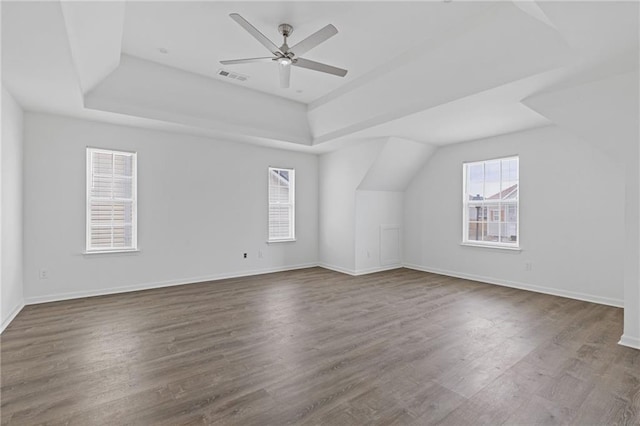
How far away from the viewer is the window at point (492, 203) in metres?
5.18

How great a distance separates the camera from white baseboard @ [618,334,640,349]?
2808 mm

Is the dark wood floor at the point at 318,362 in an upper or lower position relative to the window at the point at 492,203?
lower

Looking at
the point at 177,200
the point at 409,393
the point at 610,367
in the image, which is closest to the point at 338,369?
the point at 409,393

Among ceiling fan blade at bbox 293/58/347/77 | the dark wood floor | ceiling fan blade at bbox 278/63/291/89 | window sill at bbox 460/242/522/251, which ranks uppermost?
ceiling fan blade at bbox 293/58/347/77

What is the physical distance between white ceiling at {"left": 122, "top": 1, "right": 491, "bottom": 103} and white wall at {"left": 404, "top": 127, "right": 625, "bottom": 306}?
8.78 feet

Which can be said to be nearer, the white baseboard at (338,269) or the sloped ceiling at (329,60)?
the sloped ceiling at (329,60)

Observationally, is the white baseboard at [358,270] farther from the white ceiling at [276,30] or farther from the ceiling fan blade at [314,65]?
the ceiling fan blade at [314,65]

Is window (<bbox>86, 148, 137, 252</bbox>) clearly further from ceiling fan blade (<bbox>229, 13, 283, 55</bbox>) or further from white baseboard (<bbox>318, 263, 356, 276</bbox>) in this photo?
white baseboard (<bbox>318, 263, 356, 276</bbox>)

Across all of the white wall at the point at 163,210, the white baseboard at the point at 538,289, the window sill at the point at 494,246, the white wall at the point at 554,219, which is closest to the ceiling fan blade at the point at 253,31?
the white wall at the point at 163,210

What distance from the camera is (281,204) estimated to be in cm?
652

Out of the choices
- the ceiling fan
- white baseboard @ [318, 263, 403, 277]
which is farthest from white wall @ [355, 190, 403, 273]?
the ceiling fan

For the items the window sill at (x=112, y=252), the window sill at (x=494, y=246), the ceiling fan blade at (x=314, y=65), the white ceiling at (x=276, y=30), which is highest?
the white ceiling at (x=276, y=30)

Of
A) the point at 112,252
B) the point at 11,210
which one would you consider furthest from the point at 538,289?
the point at 11,210

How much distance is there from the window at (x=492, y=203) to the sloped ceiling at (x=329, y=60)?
2.36ft
